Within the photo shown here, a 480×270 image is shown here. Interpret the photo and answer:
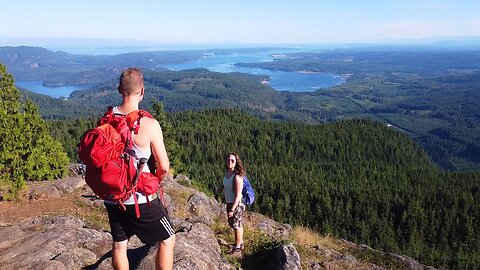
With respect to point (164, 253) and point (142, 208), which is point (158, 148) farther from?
point (164, 253)

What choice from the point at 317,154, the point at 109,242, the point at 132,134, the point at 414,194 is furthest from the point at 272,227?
the point at 317,154

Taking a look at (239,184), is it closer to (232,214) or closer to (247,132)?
(232,214)

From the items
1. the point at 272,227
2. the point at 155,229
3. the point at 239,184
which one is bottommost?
the point at 272,227

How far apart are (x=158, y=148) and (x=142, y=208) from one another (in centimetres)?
105

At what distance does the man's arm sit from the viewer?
6055mm

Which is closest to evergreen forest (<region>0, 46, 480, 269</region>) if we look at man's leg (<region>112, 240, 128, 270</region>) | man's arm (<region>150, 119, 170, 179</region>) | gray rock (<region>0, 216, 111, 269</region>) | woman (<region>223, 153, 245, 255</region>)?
gray rock (<region>0, 216, 111, 269</region>)

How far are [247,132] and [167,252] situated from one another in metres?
137

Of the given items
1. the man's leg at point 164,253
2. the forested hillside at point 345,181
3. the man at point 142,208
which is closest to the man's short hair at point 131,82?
the man at point 142,208

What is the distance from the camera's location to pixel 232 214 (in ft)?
37.1

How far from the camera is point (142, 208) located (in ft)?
20.8

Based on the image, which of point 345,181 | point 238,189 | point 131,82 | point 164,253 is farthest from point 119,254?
point 345,181

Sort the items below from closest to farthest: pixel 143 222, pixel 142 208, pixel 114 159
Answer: pixel 114 159, pixel 142 208, pixel 143 222

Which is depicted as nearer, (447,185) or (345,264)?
(345,264)

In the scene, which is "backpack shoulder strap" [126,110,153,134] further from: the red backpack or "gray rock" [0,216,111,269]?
"gray rock" [0,216,111,269]
